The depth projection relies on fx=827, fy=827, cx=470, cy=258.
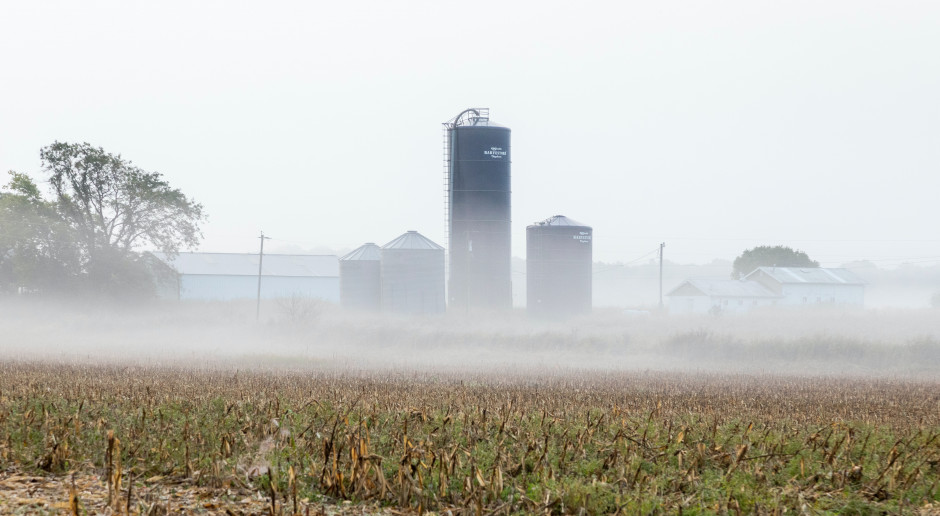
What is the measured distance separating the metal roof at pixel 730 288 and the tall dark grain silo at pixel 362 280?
100 ft

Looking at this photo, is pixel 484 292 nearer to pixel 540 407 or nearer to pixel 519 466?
pixel 540 407

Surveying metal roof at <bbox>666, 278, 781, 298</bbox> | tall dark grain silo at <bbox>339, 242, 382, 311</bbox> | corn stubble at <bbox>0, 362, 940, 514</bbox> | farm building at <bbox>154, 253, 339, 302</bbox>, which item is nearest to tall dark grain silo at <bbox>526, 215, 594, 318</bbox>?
tall dark grain silo at <bbox>339, 242, 382, 311</bbox>

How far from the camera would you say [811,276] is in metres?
75.1

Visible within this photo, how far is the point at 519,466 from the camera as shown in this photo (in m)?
7.56

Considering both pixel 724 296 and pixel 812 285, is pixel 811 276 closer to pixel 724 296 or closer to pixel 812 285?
pixel 812 285

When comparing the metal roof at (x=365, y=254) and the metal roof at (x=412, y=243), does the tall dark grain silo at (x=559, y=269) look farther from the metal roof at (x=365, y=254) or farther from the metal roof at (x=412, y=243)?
the metal roof at (x=365, y=254)

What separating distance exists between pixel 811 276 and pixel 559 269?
32.6m

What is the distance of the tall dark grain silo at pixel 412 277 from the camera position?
54656 millimetres

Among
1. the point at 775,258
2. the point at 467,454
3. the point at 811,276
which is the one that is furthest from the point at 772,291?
the point at 467,454

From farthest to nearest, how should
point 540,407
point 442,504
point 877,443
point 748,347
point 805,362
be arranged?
point 748,347, point 805,362, point 540,407, point 877,443, point 442,504

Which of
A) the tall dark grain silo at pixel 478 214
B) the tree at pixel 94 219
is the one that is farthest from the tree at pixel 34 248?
the tall dark grain silo at pixel 478 214

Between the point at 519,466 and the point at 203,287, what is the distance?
244 ft

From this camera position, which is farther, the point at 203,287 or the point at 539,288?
the point at 203,287

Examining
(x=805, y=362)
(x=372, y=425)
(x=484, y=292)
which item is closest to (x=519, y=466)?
(x=372, y=425)
